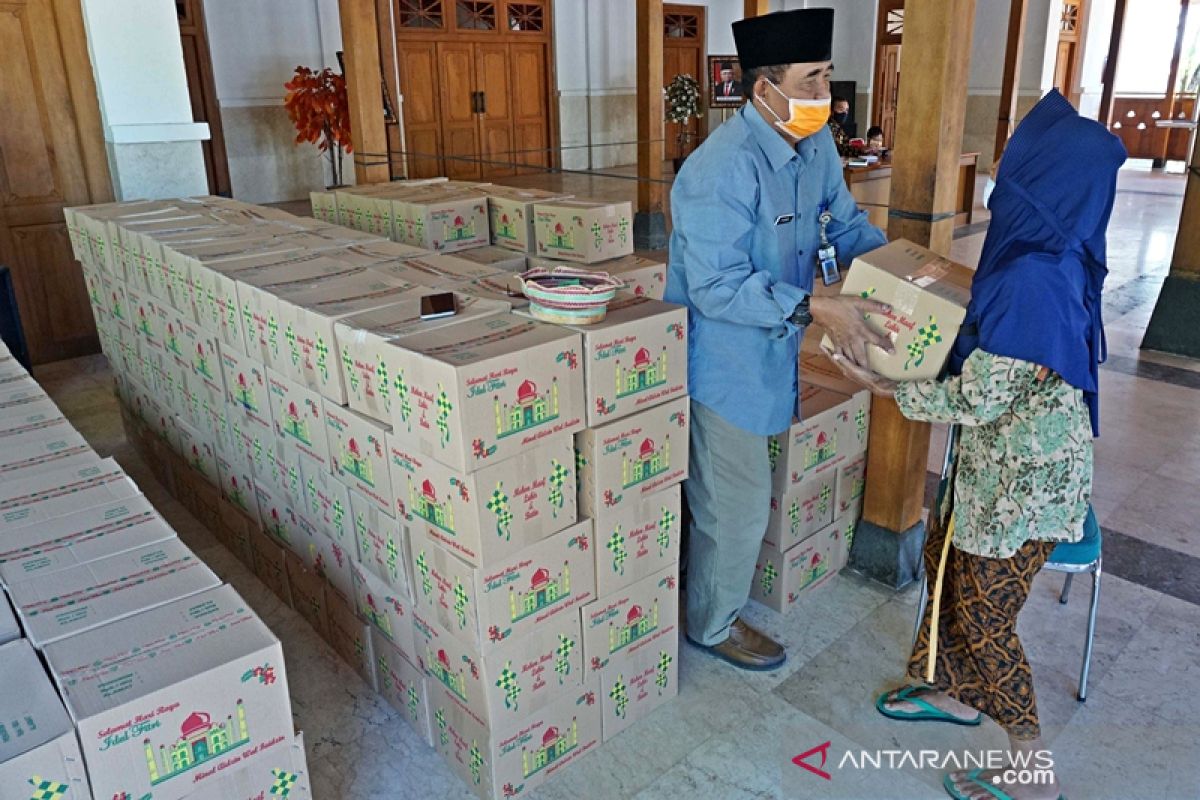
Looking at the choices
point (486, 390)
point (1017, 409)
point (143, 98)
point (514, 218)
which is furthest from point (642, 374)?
point (143, 98)

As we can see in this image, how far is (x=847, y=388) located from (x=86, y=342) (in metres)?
4.56

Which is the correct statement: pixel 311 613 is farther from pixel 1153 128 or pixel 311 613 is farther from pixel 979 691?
pixel 1153 128

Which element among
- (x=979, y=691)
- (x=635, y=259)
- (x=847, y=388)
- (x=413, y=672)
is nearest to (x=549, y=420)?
(x=413, y=672)

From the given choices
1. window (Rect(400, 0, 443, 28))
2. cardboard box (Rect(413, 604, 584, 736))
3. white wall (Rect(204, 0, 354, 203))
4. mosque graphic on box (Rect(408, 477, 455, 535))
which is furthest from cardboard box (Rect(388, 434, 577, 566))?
window (Rect(400, 0, 443, 28))

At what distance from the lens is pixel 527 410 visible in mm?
1685

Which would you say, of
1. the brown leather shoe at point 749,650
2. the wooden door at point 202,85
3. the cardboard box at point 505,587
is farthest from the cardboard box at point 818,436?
the wooden door at point 202,85

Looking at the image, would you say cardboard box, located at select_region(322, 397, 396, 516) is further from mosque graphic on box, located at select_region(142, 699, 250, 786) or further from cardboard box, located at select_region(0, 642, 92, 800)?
cardboard box, located at select_region(0, 642, 92, 800)

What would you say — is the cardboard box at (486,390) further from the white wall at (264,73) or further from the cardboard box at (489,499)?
the white wall at (264,73)

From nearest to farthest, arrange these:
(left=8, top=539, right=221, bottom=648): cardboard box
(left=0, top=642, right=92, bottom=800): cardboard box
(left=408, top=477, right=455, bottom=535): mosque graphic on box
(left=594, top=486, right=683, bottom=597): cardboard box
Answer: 1. (left=0, top=642, right=92, bottom=800): cardboard box
2. (left=8, top=539, right=221, bottom=648): cardboard box
3. (left=408, top=477, right=455, bottom=535): mosque graphic on box
4. (left=594, top=486, right=683, bottom=597): cardboard box

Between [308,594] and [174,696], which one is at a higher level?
[174,696]

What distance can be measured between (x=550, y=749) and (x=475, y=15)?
1115 centimetres

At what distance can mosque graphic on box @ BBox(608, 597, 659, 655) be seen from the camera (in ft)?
6.77

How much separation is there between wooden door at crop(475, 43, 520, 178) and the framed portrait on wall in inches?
115

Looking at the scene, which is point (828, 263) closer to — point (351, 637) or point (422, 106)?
point (351, 637)
